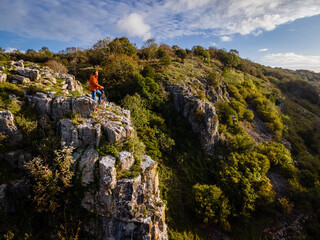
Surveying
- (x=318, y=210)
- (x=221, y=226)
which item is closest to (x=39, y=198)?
(x=221, y=226)

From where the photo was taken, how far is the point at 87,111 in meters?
12.8

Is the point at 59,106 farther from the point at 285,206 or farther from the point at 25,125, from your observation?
the point at 285,206

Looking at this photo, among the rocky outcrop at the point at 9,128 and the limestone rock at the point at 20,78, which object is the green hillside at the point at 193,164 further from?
the limestone rock at the point at 20,78

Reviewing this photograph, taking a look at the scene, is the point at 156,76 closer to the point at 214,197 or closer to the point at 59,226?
the point at 214,197

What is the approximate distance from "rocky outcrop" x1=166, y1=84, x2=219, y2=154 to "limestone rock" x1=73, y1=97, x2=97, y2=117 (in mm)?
17999

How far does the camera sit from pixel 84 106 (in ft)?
42.0

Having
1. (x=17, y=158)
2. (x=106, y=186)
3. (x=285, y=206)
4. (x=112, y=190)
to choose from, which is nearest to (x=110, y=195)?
(x=112, y=190)

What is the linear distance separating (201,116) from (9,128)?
24.0 m

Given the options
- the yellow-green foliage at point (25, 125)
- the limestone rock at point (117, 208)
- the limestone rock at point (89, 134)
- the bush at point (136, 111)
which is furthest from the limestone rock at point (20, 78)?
the limestone rock at point (117, 208)

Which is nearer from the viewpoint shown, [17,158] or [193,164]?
[17,158]

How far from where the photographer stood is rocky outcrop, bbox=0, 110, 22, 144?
33.6ft

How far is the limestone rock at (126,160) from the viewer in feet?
36.2

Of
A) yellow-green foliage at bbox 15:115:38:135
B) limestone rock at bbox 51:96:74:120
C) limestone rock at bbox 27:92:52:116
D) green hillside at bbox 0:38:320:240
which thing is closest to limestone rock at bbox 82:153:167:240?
green hillside at bbox 0:38:320:240

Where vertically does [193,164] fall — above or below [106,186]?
below
